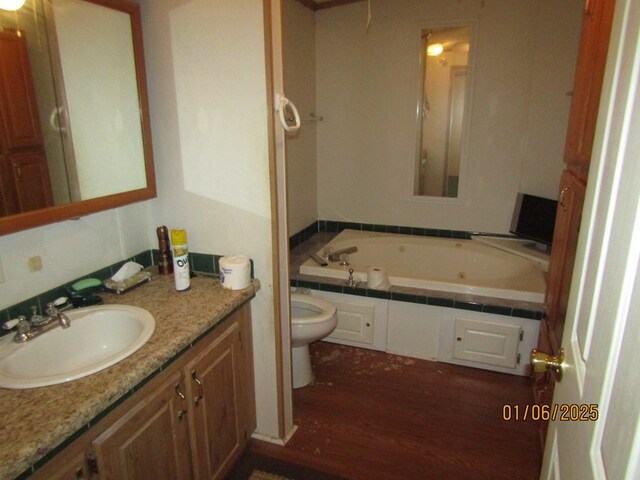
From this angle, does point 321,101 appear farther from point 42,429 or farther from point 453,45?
point 42,429

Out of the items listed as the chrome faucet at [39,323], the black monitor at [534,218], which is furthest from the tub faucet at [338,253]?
the chrome faucet at [39,323]

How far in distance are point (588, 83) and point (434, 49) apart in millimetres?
2001

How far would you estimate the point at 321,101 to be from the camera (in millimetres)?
3598

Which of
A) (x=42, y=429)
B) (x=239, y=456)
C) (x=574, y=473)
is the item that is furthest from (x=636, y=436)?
(x=239, y=456)

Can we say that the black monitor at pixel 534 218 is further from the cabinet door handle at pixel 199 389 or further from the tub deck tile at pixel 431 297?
the cabinet door handle at pixel 199 389

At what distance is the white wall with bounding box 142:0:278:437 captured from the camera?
1567mm

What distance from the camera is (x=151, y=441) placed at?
128 centimetres

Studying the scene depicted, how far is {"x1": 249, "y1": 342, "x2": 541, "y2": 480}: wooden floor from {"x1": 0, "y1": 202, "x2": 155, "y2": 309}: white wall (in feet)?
3.56

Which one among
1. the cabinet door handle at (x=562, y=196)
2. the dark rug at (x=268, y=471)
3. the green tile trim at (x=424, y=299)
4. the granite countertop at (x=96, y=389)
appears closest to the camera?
the granite countertop at (x=96, y=389)

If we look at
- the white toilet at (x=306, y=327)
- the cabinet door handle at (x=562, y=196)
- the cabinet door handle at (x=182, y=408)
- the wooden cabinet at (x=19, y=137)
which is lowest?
the white toilet at (x=306, y=327)

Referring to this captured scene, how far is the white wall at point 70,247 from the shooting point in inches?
53.0

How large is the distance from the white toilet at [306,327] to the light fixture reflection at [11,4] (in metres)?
1.64

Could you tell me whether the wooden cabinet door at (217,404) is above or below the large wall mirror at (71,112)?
below

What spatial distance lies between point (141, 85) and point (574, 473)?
176 cm
